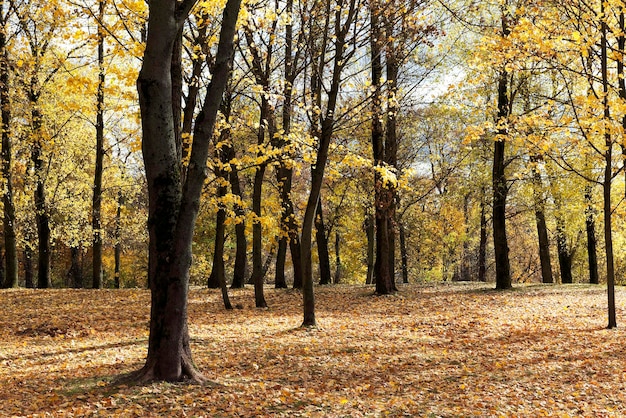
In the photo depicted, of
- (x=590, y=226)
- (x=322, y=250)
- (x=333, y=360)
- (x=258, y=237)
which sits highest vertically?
(x=590, y=226)

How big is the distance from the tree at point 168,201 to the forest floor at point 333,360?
1.58ft

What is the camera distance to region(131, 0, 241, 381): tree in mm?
5504

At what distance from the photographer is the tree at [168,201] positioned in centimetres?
550

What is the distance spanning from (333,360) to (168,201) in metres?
3.56

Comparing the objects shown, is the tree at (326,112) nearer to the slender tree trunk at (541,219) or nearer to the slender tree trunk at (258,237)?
the slender tree trunk at (258,237)

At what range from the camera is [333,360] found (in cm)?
763

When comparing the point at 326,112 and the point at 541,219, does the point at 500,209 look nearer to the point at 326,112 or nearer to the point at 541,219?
the point at 541,219

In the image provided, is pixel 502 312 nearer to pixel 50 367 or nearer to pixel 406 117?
pixel 406 117

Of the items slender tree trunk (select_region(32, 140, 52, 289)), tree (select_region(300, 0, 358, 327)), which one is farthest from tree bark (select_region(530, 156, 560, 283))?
slender tree trunk (select_region(32, 140, 52, 289))

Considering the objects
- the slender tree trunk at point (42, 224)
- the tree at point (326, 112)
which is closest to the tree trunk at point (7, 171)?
the slender tree trunk at point (42, 224)

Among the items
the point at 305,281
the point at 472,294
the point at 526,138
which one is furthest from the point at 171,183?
the point at 472,294

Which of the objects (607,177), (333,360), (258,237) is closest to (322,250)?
(258,237)

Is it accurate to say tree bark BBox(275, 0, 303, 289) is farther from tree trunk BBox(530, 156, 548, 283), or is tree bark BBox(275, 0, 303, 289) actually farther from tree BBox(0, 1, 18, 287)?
tree trunk BBox(530, 156, 548, 283)

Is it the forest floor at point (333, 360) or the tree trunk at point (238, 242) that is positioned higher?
the tree trunk at point (238, 242)
